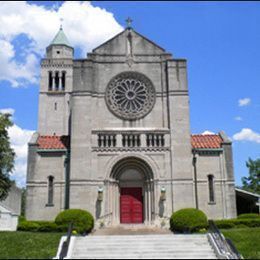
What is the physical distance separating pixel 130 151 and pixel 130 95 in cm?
496

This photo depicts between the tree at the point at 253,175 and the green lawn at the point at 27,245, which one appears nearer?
the green lawn at the point at 27,245

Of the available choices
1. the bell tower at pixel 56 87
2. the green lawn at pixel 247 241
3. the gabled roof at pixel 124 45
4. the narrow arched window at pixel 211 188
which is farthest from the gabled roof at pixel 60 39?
the green lawn at pixel 247 241

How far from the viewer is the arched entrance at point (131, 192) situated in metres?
31.8

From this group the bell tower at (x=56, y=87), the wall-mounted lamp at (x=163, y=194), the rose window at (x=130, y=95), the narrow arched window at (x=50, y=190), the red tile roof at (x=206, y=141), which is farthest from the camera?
the bell tower at (x=56, y=87)

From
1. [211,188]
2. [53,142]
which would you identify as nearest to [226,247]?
[211,188]

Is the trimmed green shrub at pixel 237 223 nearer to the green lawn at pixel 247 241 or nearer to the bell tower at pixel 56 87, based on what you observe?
the green lawn at pixel 247 241

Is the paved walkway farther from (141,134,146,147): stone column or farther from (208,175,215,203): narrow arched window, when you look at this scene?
(141,134,146,147): stone column

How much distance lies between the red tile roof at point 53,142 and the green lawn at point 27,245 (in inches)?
382

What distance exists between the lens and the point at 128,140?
32.5 meters

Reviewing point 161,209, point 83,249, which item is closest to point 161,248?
point 83,249

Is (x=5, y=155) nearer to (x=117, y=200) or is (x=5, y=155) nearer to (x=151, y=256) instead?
(x=117, y=200)

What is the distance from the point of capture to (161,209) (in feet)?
103

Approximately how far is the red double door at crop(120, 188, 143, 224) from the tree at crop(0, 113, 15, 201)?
8.73 meters

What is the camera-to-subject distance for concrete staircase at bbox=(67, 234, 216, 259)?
19828mm
